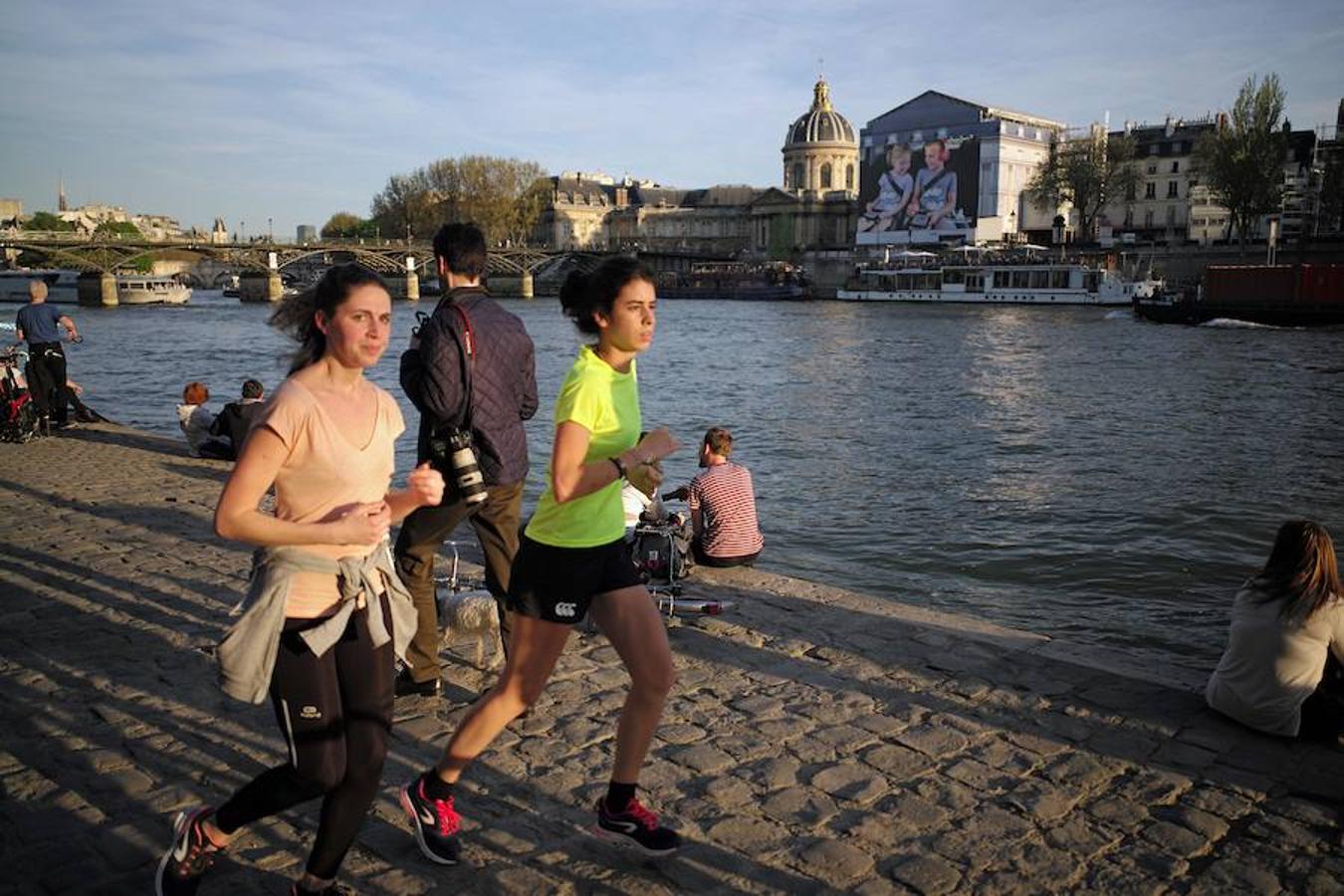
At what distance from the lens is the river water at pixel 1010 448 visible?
32.4 feet

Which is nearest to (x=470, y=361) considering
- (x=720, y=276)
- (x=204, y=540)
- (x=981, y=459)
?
(x=204, y=540)

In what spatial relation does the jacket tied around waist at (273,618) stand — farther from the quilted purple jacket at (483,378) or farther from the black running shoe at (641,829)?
the quilted purple jacket at (483,378)

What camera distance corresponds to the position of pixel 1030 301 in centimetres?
7238

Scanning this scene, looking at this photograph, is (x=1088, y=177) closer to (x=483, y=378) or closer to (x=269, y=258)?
(x=269, y=258)

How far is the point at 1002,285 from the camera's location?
7462 cm

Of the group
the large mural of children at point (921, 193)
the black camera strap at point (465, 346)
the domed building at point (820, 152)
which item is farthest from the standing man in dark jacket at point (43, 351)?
the domed building at point (820, 152)

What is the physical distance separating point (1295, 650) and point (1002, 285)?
73.9m

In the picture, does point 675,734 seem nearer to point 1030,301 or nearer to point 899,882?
point 899,882

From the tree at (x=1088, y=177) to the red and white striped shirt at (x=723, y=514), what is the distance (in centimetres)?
8723

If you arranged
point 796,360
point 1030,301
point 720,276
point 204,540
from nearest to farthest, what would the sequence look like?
point 204,540
point 796,360
point 1030,301
point 720,276

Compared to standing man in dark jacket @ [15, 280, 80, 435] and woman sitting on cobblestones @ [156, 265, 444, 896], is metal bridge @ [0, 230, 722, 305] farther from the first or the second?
woman sitting on cobblestones @ [156, 265, 444, 896]

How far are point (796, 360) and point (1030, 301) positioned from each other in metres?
39.8

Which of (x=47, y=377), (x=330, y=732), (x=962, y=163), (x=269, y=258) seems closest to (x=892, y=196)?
(x=962, y=163)

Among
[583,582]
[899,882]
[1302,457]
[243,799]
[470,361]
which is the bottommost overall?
[1302,457]
